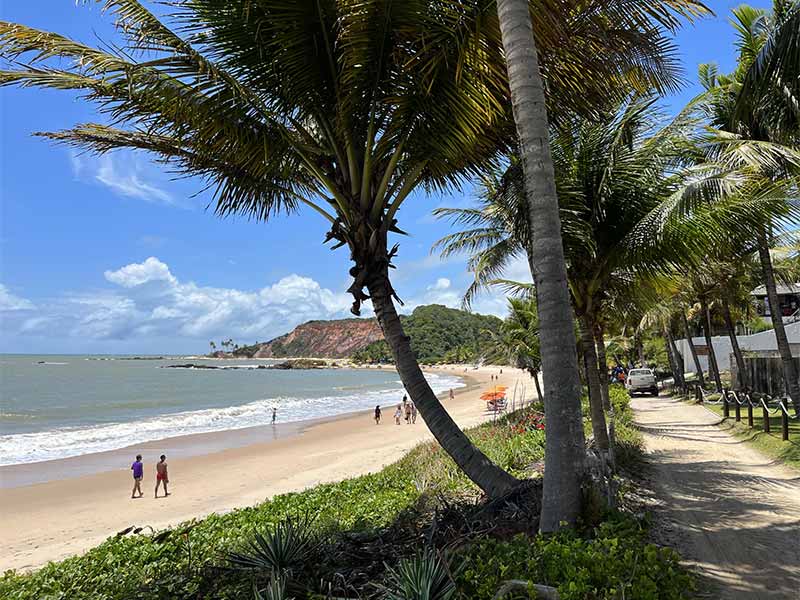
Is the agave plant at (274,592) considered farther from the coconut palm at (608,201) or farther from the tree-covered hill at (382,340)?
the tree-covered hill at (382,340)

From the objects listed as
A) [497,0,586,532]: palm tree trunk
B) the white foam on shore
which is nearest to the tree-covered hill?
the white foam on shore

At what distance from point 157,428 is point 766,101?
2892cm

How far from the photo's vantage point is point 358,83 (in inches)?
206

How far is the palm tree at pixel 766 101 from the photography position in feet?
18.8

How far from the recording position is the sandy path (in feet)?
14.8

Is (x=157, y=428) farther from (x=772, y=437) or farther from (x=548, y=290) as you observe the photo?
(x=548, y=290)

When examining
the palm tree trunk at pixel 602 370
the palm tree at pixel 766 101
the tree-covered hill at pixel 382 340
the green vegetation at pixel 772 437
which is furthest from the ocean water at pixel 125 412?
the tree-covered hill at pixel 382 340

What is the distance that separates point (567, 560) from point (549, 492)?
2.62 ft

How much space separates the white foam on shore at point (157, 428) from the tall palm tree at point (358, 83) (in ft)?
65.5

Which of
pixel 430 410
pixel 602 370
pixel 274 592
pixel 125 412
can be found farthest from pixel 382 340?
pixel 274 592

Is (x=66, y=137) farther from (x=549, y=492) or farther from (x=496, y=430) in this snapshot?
(x=496, y=430)

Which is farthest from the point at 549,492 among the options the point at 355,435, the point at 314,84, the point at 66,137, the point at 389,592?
the point at 355,435

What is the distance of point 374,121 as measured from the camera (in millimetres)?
5379

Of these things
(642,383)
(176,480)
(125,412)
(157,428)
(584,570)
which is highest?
(584,570)
